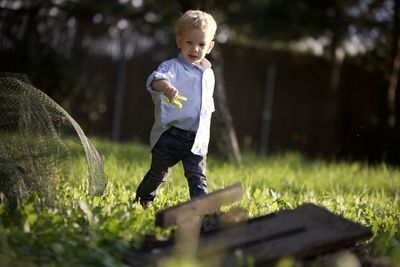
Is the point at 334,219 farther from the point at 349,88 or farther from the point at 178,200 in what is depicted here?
the point at 349,88

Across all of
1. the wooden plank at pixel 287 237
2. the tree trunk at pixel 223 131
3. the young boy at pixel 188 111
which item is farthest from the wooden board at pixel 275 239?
the tree trunk at pixel 223 131

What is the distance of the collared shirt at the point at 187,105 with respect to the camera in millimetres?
4453

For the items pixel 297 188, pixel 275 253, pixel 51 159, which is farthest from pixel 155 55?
pixel 275 253

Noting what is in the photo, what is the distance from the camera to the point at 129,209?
3922mm

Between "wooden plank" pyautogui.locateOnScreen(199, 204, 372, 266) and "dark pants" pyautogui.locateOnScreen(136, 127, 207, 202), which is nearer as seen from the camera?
"wooden plank" pyautogui.locateOnScreen(199, 204, 372, 266)

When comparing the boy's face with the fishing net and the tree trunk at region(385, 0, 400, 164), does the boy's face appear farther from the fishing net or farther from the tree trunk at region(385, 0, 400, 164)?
the tree trunk at region(385, 0, 400, 164)

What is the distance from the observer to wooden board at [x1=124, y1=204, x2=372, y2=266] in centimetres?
313

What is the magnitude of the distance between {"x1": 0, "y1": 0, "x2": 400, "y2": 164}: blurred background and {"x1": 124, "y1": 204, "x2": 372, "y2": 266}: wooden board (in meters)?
6.38

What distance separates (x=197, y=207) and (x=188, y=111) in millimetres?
1035

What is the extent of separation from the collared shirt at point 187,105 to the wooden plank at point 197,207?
0.84m

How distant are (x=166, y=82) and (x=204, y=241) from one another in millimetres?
1221

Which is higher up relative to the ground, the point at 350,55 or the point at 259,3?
the point at 259,3

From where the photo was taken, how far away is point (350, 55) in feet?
45.6

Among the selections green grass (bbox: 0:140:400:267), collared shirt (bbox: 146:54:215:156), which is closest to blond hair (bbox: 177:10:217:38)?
collared shirt (bbox: 146:54:215:156)
